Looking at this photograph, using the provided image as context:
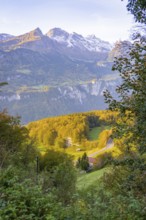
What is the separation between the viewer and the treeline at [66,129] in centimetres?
14412

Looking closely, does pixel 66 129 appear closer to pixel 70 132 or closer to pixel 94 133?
pixel 70 132

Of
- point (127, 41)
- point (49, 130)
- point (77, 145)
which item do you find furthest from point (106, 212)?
point (49, 130)

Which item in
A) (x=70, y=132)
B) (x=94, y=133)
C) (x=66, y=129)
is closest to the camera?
(x=94, y=133)

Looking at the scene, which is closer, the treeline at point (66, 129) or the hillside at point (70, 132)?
the hillside at point (70, 132)

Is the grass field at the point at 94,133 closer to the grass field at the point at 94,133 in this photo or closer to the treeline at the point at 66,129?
the grass field at the point at 94,133

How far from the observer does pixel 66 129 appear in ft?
493

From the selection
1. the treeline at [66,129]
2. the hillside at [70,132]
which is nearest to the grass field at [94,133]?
the hillside at [70,132]

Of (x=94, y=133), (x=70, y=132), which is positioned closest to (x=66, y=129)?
(x=70, y=132)

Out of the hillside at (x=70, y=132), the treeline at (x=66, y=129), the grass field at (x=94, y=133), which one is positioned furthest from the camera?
Answer: the treeline at (x=66, y=129)

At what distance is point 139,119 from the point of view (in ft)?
39.5

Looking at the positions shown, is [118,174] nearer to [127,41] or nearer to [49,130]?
[127,41]

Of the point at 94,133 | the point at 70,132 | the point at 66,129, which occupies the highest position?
the point at 66,129

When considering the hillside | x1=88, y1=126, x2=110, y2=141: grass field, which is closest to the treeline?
the hillside

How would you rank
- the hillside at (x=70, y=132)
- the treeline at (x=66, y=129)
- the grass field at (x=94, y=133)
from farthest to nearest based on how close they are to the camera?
the treeline at (x=66, y=129), the grass field at (x=94, y=133), the hillside at (x=70, y=132)
